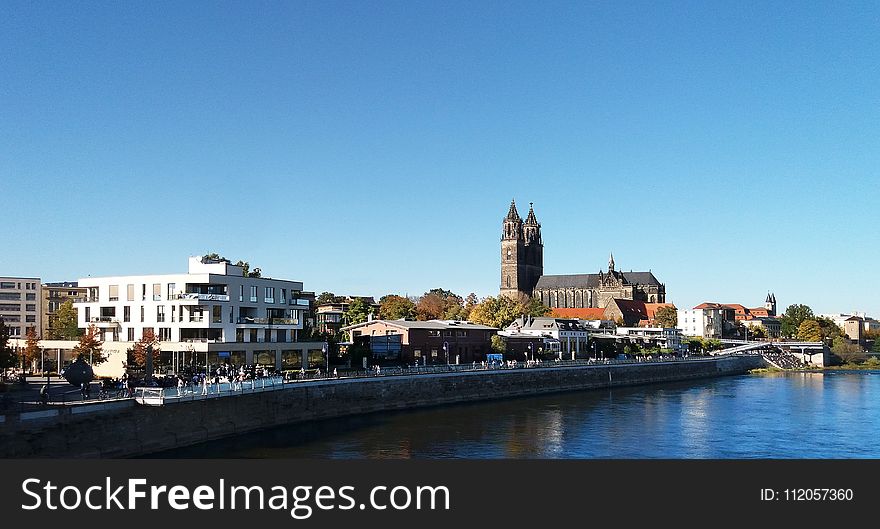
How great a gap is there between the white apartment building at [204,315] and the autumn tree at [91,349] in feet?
12.6

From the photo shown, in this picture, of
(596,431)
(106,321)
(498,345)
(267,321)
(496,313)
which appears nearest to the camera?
(596,431)

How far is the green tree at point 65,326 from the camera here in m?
88.8

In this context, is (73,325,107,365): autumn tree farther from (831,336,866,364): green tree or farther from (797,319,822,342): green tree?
(797,319,822,342): green tree

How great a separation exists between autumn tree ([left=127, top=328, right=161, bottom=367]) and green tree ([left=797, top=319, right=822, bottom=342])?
160m

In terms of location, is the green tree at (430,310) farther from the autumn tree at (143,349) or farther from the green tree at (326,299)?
the autumn tree at (143,349)

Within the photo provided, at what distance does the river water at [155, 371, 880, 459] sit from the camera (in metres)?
52.0

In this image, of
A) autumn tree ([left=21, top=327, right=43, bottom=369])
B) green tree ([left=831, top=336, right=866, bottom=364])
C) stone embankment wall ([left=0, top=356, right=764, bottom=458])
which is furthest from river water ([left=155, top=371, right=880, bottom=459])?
green tree ([left=831, top=336, right=866, bottom=364])

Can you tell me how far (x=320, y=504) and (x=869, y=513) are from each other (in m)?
19.9

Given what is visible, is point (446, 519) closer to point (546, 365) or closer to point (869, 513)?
point (869, 513)

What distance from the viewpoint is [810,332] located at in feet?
629

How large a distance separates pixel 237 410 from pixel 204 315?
2078 cm

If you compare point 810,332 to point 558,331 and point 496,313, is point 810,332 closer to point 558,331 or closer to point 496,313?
point 558,331

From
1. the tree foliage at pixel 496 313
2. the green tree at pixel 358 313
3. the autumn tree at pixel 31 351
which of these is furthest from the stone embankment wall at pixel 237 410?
the tree foliage at pixel 496 313

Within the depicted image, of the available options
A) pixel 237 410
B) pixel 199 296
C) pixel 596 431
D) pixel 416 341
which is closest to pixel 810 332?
pixel 416 341
